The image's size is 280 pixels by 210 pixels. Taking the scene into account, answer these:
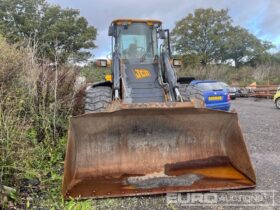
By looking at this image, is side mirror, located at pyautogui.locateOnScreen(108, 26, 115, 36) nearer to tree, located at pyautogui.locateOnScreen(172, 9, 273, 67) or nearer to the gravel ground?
the gravel ground

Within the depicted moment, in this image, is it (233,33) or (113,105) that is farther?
(233,33)

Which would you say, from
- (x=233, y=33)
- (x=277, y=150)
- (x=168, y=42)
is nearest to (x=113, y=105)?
(x=168, y=42)

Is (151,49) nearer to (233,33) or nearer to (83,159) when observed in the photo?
(83,159)

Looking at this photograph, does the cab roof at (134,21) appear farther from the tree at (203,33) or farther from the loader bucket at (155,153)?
the tree at (203,33)

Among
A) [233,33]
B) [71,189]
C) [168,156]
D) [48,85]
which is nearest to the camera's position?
[71,189]

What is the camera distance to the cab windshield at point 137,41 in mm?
7039

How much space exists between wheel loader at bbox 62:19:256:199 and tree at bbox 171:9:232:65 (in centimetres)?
3872

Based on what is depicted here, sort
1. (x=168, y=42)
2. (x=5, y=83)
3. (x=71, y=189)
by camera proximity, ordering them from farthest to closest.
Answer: (x=168, y=42)
(x=5, y=83)
(x=71, y=189)

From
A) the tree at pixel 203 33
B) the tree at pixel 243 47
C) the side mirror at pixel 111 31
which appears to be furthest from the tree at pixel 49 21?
the side mirror at pixel 111 31

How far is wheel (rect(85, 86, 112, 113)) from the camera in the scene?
5.89m

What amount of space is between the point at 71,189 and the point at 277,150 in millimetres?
4356

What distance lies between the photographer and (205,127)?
4832 mm

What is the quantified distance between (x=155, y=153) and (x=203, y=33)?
40.5 meters

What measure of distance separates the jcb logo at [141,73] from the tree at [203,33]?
36612 mm
